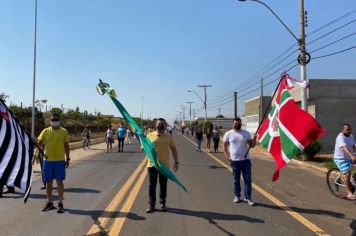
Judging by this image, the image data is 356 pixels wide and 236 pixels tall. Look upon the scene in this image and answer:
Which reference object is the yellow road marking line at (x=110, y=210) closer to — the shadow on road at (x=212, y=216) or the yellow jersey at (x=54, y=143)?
the shadow on road at (x=212, y=216)

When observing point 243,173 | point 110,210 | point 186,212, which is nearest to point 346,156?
point 243,173

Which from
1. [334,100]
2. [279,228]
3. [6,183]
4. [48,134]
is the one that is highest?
[334,100]

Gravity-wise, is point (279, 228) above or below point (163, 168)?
below

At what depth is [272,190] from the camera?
12.7 m

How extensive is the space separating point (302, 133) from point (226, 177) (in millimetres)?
7026

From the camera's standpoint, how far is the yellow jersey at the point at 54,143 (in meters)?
9.32

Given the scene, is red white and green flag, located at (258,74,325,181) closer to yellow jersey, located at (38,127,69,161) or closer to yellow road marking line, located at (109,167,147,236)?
yellow road marking line, located at (109,167,147,236)

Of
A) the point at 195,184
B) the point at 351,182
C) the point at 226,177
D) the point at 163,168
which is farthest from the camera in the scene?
the point at 226,177

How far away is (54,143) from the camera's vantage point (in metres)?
9.36

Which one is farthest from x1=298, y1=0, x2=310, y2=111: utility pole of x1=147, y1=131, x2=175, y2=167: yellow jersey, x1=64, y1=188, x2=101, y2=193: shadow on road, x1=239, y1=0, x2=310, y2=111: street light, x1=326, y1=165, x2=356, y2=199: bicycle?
x1=147, y1=131, x2=175, y2=167: yellow jersey

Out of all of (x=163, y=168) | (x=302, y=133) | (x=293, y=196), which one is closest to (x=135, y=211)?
(x=163, y=168)

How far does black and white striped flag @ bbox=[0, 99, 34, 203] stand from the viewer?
677 cm

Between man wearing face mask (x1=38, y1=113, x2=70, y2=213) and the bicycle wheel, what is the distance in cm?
623

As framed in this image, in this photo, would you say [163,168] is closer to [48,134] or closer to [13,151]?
[48,134]
